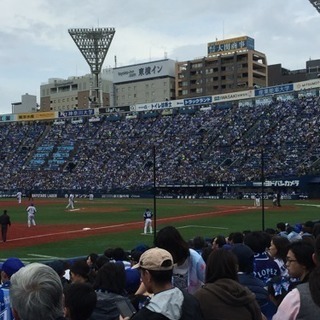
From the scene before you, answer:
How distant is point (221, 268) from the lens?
15.6 feet

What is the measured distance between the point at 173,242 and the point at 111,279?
3.01ft

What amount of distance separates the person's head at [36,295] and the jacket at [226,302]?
1.38 metres

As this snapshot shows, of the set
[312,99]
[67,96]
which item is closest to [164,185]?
[312,99]

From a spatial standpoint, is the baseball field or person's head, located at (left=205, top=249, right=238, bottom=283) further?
the baseball field

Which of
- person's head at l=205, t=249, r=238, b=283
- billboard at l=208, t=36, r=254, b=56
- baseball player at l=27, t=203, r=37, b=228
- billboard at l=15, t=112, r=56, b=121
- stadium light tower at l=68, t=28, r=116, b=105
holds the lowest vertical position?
baseball player at l=27, t=203, r=37, b=228

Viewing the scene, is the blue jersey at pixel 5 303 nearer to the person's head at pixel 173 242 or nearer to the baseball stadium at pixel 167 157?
the person's head at pixel 173 242

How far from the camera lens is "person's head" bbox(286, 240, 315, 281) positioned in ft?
17.3

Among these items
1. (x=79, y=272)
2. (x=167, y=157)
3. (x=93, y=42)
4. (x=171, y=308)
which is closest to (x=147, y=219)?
(x=79, y=272)

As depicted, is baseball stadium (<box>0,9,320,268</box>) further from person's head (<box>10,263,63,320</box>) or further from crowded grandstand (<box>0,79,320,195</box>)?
person's head (<box>10,263,63,320</box>)

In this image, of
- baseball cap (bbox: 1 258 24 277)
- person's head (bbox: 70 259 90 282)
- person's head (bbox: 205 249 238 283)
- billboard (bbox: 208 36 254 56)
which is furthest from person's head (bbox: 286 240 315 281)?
billboard (bbox: 208 36 254 56)

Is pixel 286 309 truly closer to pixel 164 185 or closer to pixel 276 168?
pixel 276 168

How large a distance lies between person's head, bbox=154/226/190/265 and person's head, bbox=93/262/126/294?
1.98 feet

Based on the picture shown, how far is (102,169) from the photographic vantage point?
80.6 meters

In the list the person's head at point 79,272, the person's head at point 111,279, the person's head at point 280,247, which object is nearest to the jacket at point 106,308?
the person's head at point 111,279
